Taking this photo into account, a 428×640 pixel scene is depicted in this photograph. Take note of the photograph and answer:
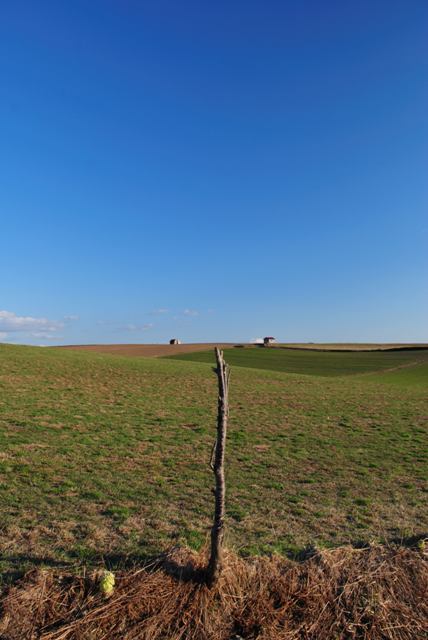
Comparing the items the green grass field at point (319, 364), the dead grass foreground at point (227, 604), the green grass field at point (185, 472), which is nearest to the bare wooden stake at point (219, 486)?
the dead grass foreground at point (227, 604)

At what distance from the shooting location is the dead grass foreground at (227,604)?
163 inches

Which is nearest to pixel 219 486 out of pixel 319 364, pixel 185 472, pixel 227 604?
pixel 227 604

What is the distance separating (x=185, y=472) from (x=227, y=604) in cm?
543

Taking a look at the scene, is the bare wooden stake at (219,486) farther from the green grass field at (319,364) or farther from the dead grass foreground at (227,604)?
the green grass field at (319,364)

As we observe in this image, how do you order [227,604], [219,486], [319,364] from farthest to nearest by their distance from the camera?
[319,364]
[219,486]
[227,604]

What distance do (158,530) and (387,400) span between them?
72.3ft

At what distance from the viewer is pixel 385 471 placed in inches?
421

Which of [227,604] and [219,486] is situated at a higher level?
[219,486]

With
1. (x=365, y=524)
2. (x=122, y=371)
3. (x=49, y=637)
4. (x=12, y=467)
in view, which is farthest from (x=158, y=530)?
(x=122, y=371)

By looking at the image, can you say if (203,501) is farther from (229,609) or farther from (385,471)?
(385,471)

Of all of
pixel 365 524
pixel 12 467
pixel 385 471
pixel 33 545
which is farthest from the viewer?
pixel 385 471

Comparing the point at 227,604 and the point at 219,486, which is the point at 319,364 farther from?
the point at 227,604

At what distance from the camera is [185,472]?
9.80 metres

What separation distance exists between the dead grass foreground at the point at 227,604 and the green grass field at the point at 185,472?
78 centimetres
